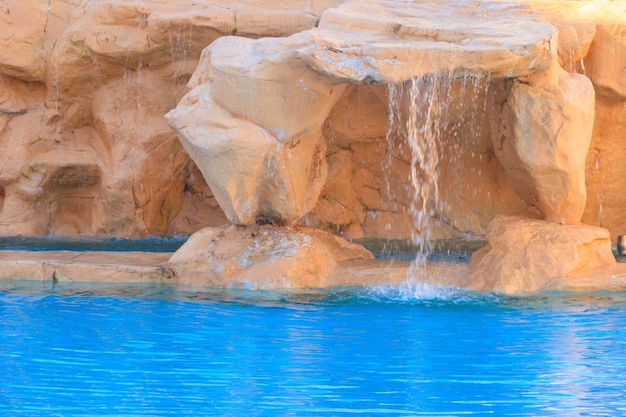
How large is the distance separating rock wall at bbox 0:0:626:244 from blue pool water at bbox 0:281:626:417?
8.02 ft

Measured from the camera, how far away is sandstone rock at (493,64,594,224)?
23.7 feet

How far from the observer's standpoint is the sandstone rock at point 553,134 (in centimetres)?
723

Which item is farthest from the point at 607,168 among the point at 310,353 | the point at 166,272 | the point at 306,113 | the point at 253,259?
the point at 310,353

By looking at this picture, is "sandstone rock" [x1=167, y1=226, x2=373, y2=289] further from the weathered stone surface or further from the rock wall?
the rock wall

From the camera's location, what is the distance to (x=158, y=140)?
942cm

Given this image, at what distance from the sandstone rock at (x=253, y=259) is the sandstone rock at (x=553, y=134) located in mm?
1762

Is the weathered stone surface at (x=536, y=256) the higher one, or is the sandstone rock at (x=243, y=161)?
the sandstone rock at (x=243, y=161)

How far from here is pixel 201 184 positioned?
32.6 ft

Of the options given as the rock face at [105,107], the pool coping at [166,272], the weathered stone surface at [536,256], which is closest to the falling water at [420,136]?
the pool coping at [166,272]

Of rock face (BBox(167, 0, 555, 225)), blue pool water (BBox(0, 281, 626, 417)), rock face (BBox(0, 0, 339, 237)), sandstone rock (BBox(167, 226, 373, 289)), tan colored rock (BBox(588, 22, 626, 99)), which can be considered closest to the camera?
blue pool water (BBox(0, 281, 626, 417))

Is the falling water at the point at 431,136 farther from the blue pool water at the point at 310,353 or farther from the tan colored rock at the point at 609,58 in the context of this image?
the blue pool water at the point at 310,353

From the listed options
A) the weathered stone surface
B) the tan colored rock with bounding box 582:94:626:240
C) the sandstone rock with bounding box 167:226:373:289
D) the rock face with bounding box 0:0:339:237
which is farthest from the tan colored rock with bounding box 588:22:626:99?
the sandstone rock with bounding box 167:226:373:289

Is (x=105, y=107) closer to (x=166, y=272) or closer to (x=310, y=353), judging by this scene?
(x=166, y=272)

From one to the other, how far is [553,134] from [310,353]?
316cm
